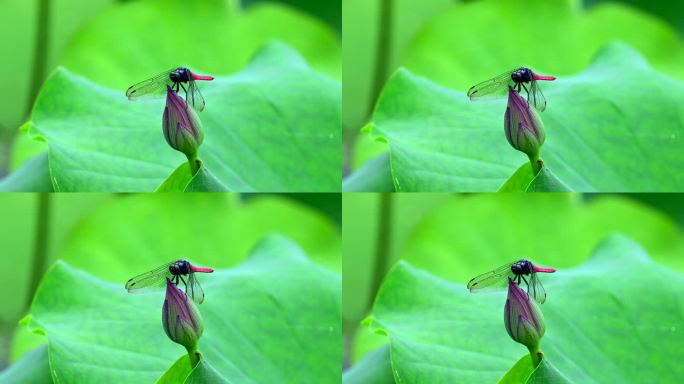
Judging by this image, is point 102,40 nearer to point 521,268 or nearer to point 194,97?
point 194,97

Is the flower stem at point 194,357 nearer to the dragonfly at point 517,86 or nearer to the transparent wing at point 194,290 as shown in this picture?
the transparent wing at point 194,290

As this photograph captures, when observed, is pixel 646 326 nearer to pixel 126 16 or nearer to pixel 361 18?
pixel 361 18

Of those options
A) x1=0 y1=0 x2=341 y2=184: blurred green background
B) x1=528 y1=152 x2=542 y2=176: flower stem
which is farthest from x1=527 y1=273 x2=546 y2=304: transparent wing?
x1=0 y1=0 x2=341 y2=184: blurred green background

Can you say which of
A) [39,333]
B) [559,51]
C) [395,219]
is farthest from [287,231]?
[559,51]

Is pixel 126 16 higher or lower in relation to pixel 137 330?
higher

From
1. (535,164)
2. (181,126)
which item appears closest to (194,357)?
(181,126)

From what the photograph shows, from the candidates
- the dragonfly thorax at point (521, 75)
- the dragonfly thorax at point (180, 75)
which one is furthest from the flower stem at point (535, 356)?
the dragonfly thorax at point (180, 75)
